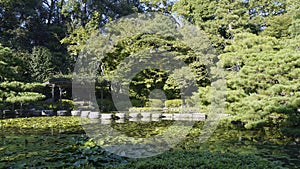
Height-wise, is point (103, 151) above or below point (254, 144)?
above

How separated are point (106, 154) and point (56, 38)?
18.7 metres

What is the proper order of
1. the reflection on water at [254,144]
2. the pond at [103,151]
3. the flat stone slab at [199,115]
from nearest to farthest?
the pond at [103,151], the reflection on water at [254,144], the flat stone slab at [199,115]

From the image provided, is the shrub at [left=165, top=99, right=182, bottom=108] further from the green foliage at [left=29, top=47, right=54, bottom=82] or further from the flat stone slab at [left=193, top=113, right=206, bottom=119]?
the green foliage at [left=29, top=47, right=54, bottom=82]

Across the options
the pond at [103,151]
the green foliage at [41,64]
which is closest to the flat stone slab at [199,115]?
the pond at [103,151]

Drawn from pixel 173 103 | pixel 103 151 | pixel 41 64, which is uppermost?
pixel 41 64

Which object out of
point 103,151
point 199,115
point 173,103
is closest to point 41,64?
point 173,103

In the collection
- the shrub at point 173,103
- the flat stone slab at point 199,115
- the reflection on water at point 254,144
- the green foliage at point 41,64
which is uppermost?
the green foliage at point 41,64

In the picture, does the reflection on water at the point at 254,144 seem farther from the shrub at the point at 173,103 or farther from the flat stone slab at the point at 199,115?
the shrub at the point at 173,103

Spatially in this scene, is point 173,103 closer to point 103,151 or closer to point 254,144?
point 254,144

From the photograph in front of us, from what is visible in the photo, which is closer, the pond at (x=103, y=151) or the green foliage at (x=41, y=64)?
the pond at (x=103, y=151)

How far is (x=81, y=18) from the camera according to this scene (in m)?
21.0

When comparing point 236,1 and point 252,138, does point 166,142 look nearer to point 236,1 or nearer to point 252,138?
point 252,138

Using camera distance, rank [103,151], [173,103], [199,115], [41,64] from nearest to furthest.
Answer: [103,151] → [199,115] → [173,103] → [41,64]

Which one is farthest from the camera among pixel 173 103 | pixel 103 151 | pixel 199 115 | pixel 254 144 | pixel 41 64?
pixel 41 64
